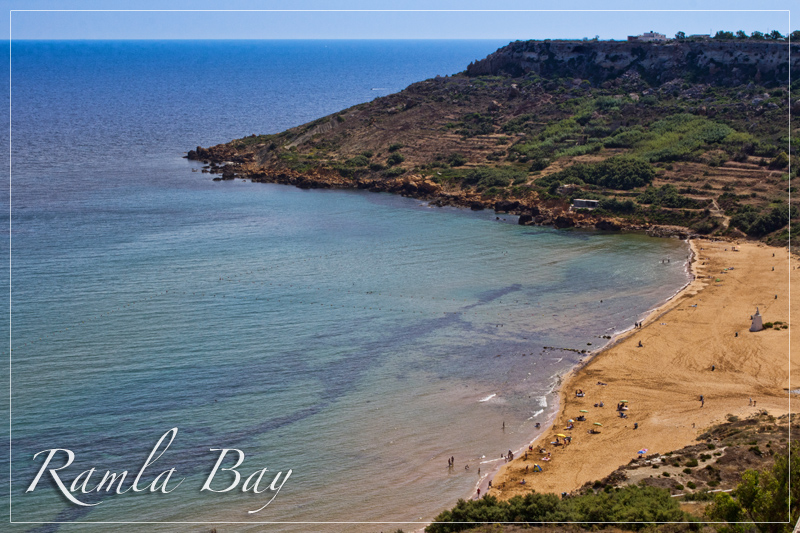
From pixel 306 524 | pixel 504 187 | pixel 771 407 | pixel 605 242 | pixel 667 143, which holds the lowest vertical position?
pixel 306 524

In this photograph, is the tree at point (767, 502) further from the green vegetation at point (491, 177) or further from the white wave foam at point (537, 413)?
the green vegetation at point (491, 177)

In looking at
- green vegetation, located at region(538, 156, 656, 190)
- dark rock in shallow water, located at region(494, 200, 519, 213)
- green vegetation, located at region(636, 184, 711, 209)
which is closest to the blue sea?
dark rock in shallow water, located at region(494, 200, 519, 213)

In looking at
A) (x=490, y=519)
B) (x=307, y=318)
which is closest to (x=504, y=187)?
(x=307, y=318)

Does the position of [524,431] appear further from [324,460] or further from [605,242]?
[605,242]

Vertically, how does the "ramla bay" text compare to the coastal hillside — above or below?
below

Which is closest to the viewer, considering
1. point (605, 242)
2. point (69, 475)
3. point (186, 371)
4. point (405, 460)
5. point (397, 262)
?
point (69, 475)

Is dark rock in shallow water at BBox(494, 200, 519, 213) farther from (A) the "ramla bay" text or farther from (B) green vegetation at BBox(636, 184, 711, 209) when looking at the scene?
(A) the "ramla bay" text

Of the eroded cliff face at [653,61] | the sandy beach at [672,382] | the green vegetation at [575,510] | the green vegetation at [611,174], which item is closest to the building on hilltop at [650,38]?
the eroded cliff face at [653,61]
